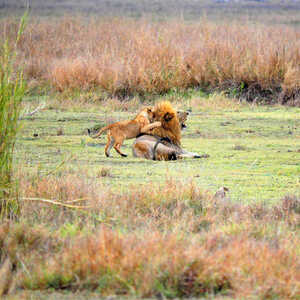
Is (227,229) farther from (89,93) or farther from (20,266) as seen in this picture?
(89,93)

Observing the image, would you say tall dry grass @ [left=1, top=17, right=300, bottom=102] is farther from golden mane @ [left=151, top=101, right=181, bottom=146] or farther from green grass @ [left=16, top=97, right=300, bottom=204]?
golden mane @ [left=151, top=101, right=181, bottom=146]

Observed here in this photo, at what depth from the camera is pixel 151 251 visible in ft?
13.2

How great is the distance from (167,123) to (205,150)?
65cm

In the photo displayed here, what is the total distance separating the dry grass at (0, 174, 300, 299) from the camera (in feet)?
12.6

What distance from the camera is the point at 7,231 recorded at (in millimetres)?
4574

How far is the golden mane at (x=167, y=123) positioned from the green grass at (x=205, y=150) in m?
0.45

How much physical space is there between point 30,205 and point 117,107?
8011 millimetres

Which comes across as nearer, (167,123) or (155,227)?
(155,227)

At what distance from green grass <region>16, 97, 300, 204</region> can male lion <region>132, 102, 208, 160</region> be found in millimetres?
156

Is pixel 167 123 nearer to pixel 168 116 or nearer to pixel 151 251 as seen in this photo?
pixel 168 116

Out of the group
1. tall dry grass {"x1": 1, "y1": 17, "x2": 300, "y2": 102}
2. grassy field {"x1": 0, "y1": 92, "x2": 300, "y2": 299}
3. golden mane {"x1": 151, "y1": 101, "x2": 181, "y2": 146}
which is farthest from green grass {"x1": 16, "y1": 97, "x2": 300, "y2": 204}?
tall dry grass {"x1": 1, "y1": 17, "x2": 300, "y2": 102}

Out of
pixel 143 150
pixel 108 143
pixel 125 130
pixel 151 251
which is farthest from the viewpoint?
pixel 125 130

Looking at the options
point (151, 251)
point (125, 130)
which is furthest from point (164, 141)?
point (151, 251)

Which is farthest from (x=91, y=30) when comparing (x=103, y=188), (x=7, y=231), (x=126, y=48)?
(x=7, y=231)
